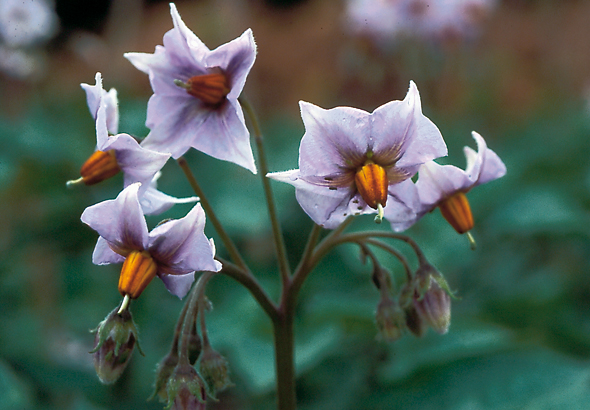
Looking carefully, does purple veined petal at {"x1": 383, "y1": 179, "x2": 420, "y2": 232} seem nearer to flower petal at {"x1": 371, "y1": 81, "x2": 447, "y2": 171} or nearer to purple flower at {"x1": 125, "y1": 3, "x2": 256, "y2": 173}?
flower petal at {"x1": 371, "y1": 81, "x2": 447, "y2": 171}

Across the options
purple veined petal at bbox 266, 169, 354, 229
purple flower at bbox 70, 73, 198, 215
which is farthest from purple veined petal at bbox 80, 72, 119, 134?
purple veined petal at bbox 266, 169, 354, 229

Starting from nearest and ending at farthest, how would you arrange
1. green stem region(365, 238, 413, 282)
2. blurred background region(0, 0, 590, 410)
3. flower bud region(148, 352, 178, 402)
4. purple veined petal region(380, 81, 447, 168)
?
purple veined petal region(380, 81, 447, 168)
flower bud region(148, 352, 178, 402)
green stem region(365, 238, 413, 282)
blurred background region(0, 0, 590, 410)

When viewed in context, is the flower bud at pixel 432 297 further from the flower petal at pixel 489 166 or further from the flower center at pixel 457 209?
the flower petal at pixel 489 166

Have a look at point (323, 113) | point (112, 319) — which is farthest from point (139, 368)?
point (323, 113)

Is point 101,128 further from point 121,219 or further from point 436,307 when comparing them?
point 436,307

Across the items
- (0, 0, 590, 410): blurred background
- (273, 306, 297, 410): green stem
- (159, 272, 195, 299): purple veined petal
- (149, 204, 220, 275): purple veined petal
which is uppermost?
(149, 204, 220, 275): purple veined petal

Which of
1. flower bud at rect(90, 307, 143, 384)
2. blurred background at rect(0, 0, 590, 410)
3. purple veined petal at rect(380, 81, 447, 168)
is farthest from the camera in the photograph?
blurred background at rect(0, 0, 590, 410)

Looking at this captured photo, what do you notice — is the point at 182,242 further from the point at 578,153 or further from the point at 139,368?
the point at 578,153
